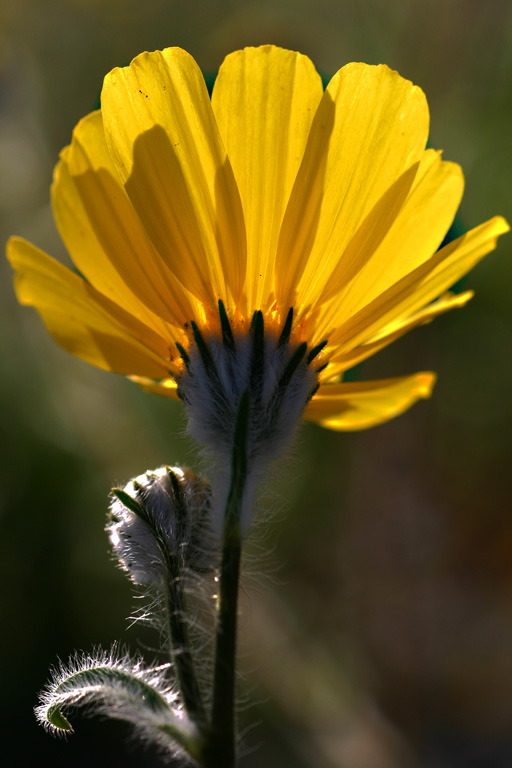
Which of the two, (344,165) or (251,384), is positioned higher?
(344,165)

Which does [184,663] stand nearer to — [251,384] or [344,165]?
[251,384]

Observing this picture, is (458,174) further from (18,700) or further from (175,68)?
(18,700)

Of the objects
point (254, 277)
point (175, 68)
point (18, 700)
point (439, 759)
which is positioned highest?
point (175, 68)

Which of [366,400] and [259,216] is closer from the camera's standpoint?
[366,400]

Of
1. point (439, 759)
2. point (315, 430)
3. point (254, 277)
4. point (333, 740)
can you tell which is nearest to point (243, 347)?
point (254, 277)

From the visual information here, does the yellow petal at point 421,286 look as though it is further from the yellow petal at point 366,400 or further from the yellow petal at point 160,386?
the yellow petal at point 160,386

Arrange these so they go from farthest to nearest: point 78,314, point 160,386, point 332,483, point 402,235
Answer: point 332,483 → point 160,386 → point 402,235 → point 78,314

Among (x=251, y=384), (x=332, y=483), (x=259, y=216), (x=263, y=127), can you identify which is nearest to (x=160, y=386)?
(x=251, y=384)
